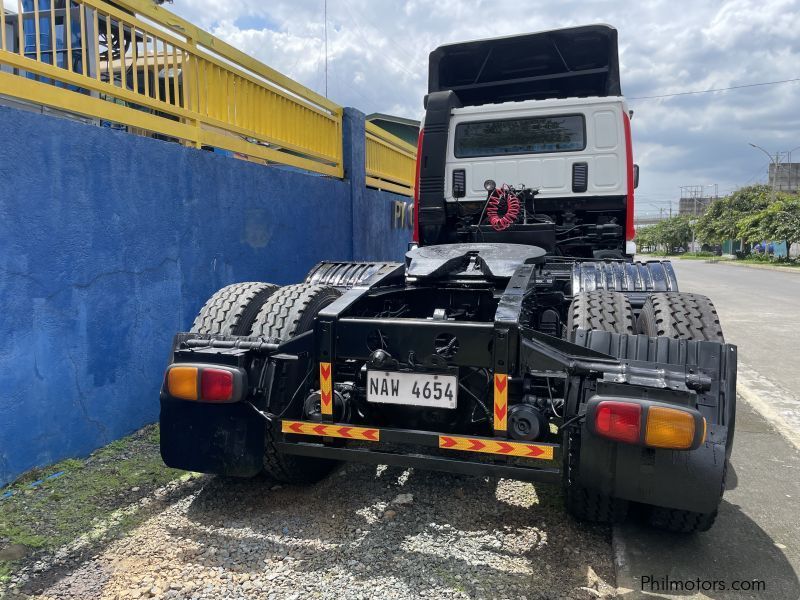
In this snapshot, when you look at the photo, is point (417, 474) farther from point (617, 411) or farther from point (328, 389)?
point (617, 411)

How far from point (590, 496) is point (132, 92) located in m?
3.92

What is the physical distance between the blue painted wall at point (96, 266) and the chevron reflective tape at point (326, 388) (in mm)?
1790

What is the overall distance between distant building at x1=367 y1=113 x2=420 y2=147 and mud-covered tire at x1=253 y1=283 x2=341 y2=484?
13.3m

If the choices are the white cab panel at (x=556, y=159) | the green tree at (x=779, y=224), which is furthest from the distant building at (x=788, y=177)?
the white cab panel at (x=556, y=159)

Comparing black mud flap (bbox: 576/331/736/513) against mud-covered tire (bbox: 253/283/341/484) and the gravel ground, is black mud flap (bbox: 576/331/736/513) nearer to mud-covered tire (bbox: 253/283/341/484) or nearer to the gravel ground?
the gravel ground

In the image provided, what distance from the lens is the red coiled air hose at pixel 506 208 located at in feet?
16.6

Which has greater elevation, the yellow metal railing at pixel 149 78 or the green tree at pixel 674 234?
the green tree at pixel 674 234

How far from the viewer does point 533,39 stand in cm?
567

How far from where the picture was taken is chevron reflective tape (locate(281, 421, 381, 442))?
269 centimetres

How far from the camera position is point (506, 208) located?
513cm

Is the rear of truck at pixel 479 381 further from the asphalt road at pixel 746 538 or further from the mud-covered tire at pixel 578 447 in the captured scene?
the asphalt road at pixel 746 538

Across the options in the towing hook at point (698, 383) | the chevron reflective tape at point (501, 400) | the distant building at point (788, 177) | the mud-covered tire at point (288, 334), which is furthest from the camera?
the distant building at point (788, 177)

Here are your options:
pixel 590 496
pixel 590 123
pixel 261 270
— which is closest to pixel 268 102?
pixel 261 270

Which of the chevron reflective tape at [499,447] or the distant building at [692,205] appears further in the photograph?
the distant building at [692,205]
